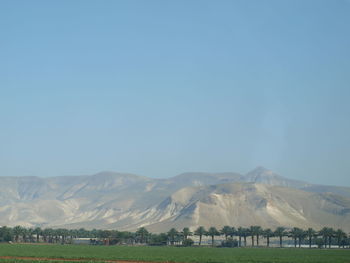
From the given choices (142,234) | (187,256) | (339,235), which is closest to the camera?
(187,256)

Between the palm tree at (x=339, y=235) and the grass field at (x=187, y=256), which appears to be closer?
the grass field at (x=187, y=256)

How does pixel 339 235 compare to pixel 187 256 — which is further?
pixel 339 235

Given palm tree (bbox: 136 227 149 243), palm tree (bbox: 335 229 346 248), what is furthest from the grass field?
palm tree (bbox: 136 227 149 243)

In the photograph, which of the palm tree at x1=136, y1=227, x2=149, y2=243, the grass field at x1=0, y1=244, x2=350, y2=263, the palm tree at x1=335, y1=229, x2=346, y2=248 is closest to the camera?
the grass field at x1=0, y1=244, x2=350, y2=263

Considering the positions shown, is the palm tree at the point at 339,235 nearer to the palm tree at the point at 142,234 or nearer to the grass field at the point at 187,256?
the grass field at the point at 187,256

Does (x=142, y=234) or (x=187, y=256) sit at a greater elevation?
(x=142, y=234)

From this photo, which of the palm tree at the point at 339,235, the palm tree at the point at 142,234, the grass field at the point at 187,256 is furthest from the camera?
the palm tree at the point at 142,234

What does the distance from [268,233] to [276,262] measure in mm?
94252

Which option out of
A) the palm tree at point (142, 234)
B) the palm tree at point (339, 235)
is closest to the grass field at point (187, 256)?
the palm tree at point (339, 235)

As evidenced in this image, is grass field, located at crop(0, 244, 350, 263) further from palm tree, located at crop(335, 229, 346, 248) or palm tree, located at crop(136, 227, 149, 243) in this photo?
palm tree, located at crop(136, 227, 149, 243)

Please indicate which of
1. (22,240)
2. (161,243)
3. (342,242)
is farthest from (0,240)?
(342,242)

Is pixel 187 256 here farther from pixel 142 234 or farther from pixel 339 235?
pixel 142 234

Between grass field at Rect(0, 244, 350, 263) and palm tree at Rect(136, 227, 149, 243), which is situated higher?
palm tree at Rect(136, 227, 149, 243)

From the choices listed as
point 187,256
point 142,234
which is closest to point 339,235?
point 142,234
